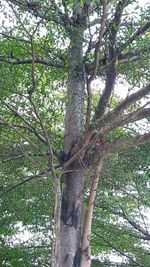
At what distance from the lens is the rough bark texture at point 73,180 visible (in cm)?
278

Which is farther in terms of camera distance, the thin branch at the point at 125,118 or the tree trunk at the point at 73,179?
the tree trunk at the point at 73,179

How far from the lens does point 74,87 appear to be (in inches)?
128

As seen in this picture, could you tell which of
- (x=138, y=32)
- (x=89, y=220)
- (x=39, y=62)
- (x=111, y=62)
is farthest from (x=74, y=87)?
(x=89, y=220)

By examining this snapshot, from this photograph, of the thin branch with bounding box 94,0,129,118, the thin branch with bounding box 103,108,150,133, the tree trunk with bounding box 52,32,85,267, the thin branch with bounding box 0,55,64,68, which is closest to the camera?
the thin branch with bounding box 94,0,129,118

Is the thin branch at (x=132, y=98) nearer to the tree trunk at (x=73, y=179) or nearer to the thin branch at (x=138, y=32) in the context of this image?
the thin branch at (x=138, y=32)

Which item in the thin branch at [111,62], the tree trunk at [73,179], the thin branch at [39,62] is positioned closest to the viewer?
the thin branch at [111,62]

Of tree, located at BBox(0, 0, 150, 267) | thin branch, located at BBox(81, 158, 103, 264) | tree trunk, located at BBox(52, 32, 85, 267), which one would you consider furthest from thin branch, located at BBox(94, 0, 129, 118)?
thin branch, located at BBox(81, 158, 103, 264)

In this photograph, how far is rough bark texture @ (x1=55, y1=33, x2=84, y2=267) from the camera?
9.12ft

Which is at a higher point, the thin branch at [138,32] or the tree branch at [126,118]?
the thin branch at [138,32]

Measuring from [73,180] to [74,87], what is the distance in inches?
30.8

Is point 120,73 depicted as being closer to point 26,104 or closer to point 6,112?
point 26,104

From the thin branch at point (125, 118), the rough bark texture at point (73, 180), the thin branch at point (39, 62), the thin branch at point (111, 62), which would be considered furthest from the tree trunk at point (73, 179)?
the thin branch at point (125, 118)

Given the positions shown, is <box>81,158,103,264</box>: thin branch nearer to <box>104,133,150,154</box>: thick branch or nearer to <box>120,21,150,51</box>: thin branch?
<box>104,133,150,154</box>: thick branch

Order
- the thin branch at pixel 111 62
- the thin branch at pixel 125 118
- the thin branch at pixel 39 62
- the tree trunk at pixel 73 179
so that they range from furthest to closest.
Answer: the thin branch at pixel 39 62, the tree trunk at pixel 73 179, the thin branch at pixel 125 118, the thin branch at pixel 111 62
